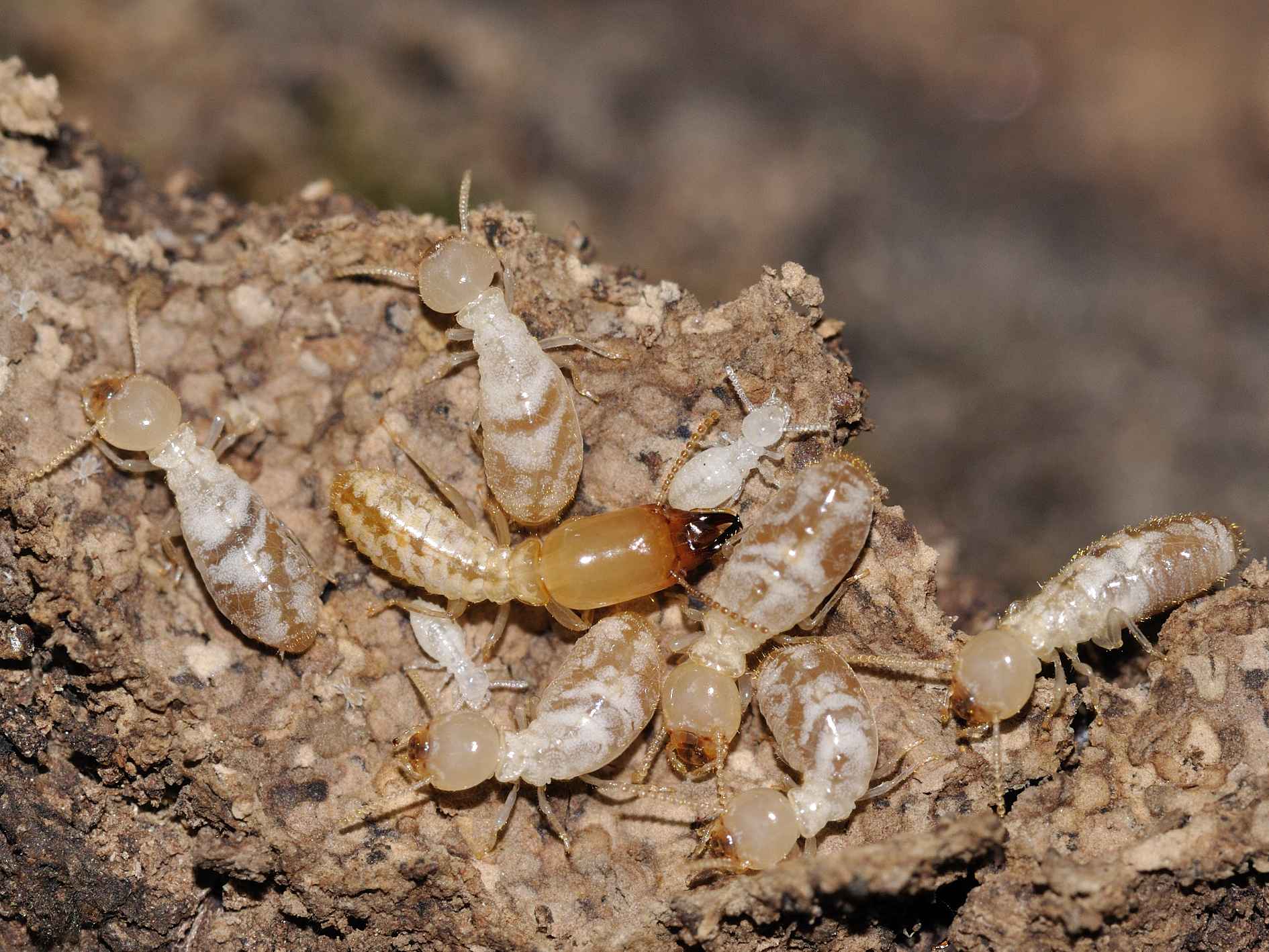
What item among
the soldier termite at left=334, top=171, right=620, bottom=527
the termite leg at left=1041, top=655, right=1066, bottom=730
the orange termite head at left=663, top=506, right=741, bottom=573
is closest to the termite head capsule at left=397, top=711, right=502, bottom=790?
the soldier termite at left=334, top=171, right=620, bottom=527

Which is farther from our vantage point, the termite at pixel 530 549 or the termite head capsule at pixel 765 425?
the termite head capsule at pixel 765 425

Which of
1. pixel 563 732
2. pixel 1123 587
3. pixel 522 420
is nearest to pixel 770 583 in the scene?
pixel 563 732

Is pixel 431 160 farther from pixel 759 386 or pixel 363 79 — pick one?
pixel 759 386

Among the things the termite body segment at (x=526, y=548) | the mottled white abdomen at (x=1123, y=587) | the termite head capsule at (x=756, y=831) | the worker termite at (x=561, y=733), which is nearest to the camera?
the termite head capsule at (x=756, y=831)

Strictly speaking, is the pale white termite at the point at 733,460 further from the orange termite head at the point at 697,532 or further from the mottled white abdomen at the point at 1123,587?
the mottled white abdomen at the point at 1123,587

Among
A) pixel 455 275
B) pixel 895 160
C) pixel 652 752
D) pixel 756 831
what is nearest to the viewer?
pixel 756 831

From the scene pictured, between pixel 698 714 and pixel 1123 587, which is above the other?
pixel 1123 587

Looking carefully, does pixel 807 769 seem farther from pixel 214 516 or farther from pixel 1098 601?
pixel 214 516

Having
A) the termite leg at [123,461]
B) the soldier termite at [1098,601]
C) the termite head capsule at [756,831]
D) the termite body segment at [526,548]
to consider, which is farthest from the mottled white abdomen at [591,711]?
the termite leg at [123,461]

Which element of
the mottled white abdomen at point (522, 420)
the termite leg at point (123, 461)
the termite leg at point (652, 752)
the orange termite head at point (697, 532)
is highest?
the mottled white abdomen at point (522, 420)
